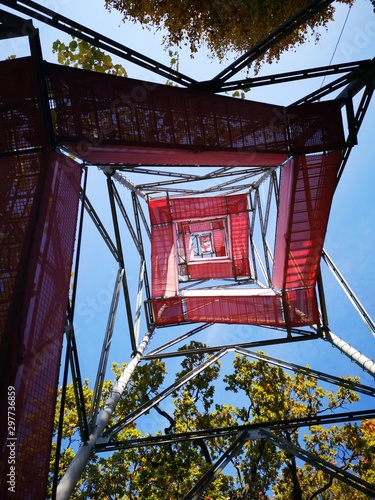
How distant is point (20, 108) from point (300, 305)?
799 centimetres

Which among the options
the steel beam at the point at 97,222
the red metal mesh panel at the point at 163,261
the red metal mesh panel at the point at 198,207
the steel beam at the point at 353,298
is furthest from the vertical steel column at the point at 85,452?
the red metal mesh panel at the point at 198,207

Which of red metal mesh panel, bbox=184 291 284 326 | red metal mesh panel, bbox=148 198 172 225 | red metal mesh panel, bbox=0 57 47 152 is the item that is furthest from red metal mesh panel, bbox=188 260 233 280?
red metal mesh panel, bbox=0 57 47 152

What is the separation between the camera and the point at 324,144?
7.45 m

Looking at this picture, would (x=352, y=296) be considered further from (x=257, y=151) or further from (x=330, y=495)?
(x=330, y=495)

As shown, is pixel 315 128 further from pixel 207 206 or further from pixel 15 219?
pixel 207 206

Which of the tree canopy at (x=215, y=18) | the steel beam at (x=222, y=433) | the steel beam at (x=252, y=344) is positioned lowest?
the steel beam at (x=222, y=433)

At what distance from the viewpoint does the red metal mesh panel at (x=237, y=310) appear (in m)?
10.2

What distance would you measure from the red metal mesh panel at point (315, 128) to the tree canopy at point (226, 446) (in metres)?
8.17

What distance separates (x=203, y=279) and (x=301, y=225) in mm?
9581

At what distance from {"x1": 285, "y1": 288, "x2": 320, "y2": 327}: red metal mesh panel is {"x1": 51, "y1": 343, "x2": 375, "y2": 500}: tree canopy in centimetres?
425

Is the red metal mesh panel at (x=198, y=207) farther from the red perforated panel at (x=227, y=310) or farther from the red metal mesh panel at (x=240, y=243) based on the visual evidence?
the red perforated panel at (x=227, y=310)

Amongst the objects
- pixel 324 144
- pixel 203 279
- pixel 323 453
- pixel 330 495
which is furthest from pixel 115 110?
Result: pixel 330 495

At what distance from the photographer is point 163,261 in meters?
14.2

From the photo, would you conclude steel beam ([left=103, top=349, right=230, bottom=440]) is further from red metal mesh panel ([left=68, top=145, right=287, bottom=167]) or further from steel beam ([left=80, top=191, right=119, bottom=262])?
red metal mesh panel ([left=68, top=145, right=287, bottom=167])
